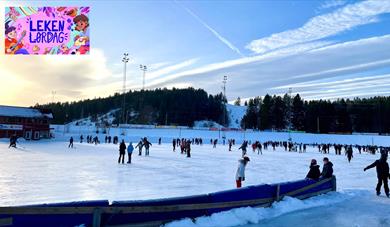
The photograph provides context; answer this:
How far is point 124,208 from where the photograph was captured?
6.10m

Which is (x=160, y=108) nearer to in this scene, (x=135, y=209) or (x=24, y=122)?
(x=24, y=122)

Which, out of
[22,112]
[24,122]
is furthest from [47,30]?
[22,112]

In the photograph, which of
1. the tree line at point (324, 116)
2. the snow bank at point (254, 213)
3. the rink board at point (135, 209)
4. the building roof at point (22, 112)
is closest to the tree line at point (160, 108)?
the tree line at point (324, 116)

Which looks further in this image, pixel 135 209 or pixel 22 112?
pixel 22 112

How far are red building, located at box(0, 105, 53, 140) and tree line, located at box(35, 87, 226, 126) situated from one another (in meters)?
56.6

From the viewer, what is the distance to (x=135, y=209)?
6207 millimetres

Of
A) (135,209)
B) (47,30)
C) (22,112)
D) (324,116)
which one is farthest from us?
(324,116)

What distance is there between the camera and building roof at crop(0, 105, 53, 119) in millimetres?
56169

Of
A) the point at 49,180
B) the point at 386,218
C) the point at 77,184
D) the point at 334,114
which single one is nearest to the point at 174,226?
the point at 386,218

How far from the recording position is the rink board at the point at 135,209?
528 centimetres

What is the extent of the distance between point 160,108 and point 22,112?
79.1 m

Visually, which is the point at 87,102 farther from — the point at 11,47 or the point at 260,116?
the point at 11,47

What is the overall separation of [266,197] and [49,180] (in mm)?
7802

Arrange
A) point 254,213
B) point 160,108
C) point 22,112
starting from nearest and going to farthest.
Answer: point 254,213
point 22,112
point 160,108
